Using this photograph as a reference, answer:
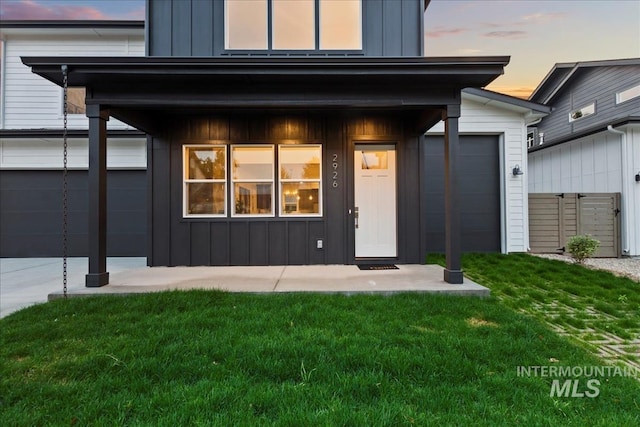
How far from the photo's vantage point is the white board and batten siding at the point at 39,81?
7.95 m

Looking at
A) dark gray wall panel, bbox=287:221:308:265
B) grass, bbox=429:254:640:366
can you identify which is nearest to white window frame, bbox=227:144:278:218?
dark gray wall panel, bbox=287:221:308:265

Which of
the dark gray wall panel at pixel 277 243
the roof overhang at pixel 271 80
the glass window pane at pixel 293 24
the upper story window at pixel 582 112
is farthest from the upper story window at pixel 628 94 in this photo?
the dark gray wall panel at pixel 277 243

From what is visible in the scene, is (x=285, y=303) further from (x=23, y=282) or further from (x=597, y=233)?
(x=597, y=233)

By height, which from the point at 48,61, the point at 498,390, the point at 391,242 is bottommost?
the point at 498,390

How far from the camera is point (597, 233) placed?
777 cm

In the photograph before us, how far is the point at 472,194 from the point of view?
823 cm

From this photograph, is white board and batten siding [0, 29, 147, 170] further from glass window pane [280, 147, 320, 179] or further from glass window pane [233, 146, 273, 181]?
glass window pane [280, 147, 320, 179]

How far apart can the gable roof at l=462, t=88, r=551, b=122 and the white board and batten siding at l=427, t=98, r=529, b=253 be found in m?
0.11

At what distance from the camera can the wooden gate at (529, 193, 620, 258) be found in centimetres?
776

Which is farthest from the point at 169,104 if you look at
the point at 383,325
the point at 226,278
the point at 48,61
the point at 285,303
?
the point at 383,325

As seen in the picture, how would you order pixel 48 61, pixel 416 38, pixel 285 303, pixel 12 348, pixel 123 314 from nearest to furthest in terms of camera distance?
pixel 12 348, pixel 123 314, pixel 285 303, pixel 48 61, pixel 416 38

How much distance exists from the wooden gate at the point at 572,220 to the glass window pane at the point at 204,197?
24.4ft

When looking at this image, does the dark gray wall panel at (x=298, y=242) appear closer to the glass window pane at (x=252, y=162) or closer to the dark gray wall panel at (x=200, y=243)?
the glass window pane at (x=252, y=162)

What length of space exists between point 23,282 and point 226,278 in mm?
3340
